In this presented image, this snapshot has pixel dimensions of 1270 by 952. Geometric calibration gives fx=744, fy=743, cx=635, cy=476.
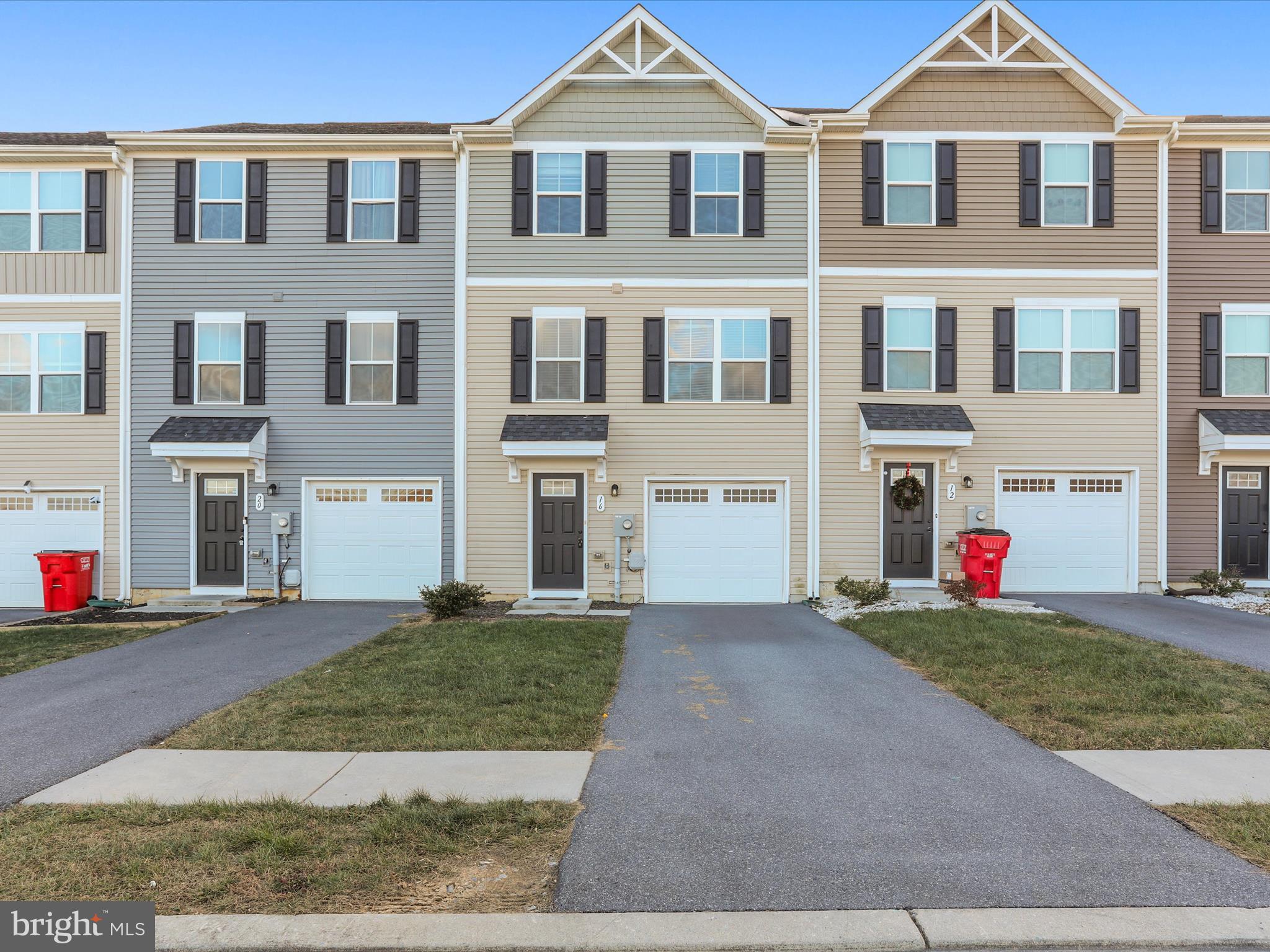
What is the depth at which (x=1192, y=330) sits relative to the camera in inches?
540

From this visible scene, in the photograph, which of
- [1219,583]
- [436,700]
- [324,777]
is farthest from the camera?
[1219,583]

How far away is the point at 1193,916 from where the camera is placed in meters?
3.42

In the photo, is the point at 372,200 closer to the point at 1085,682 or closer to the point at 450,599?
the point at 450,599


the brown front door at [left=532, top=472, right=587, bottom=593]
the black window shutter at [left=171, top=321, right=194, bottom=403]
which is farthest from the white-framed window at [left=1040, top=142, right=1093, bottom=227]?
the black window shutter at [left=171, top=321, right=194, bottom=403]

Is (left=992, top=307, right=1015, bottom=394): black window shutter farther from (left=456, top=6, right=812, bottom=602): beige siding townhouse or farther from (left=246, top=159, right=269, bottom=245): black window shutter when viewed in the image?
(left=246, top=159, right=269, bottom=245): black window shutter

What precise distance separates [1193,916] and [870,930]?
152 centimetres

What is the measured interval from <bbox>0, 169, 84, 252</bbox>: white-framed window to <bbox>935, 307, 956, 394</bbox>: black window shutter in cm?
1609

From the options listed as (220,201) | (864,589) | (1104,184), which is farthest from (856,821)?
(220,201)

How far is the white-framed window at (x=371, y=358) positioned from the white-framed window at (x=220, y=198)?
111 inches

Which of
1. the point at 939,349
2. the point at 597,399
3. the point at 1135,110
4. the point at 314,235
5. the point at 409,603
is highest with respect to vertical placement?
the point at 1135,110

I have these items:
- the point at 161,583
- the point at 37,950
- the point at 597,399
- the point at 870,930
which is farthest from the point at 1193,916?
the point at 161,583

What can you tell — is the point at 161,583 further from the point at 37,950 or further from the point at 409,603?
the point at 37,950

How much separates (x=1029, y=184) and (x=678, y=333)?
23.0 feet

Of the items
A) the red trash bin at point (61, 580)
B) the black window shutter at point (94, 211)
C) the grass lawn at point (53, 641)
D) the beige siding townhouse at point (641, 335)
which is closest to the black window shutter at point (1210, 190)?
the beige siding townhouse at point (641, 335)
